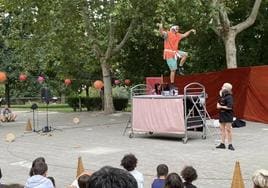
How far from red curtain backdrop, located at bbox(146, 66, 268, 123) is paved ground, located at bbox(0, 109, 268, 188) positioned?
1.49m

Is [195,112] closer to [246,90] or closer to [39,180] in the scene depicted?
[246,90]

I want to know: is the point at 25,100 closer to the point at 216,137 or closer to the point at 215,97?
the point at 215,97

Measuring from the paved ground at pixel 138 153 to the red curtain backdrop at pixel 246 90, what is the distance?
149cm

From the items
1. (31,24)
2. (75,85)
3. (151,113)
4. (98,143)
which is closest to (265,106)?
(151,113)

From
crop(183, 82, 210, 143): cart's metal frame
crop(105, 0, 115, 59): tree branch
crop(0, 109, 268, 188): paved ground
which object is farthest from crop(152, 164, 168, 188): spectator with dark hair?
crop(105, 0, 115, 59): tree branch

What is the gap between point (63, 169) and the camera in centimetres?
1136

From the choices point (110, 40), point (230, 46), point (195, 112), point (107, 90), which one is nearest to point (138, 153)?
point (195, 112)

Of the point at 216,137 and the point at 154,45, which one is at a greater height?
the point at 154,45

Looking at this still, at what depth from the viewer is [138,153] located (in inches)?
531

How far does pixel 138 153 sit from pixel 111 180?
1087 cm

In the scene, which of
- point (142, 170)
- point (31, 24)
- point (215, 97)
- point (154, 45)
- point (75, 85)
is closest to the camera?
point (142, 170)

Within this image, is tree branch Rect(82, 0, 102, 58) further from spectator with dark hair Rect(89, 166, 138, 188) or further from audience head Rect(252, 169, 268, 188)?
spectator with dark hair Rect(89, 166, 138, 188)

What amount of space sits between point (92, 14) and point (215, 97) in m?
8.04

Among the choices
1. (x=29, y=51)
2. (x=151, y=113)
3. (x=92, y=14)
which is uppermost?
(x=92, y=14)
